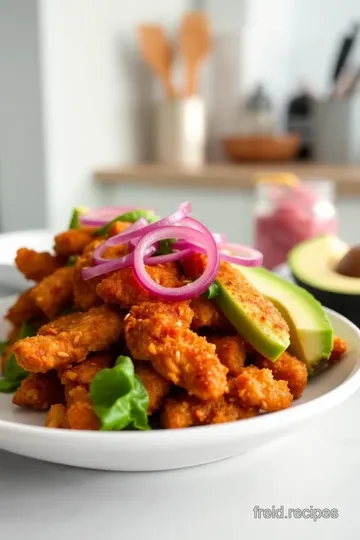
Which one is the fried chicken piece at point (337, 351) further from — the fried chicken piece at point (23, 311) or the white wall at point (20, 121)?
the white wall at point (20, 121)

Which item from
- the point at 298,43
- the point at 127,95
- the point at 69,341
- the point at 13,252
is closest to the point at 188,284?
the point at 69,341

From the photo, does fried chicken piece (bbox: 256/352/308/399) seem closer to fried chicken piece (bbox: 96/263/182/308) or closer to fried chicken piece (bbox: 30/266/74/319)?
fried chicken piece (bbox: 96/263/182/308)

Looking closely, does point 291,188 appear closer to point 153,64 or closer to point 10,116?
point 10,116

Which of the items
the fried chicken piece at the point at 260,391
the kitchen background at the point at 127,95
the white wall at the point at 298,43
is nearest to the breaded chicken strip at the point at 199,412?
the fried chicken piece at the point at 260,391

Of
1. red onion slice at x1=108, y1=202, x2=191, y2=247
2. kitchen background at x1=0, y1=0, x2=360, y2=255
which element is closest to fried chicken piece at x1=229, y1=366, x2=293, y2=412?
red onion slice at x1=108, y1=202, x2=191, y2=247

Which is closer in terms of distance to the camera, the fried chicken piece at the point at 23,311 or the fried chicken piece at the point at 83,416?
the fried chicken piece at the point at 83,416
